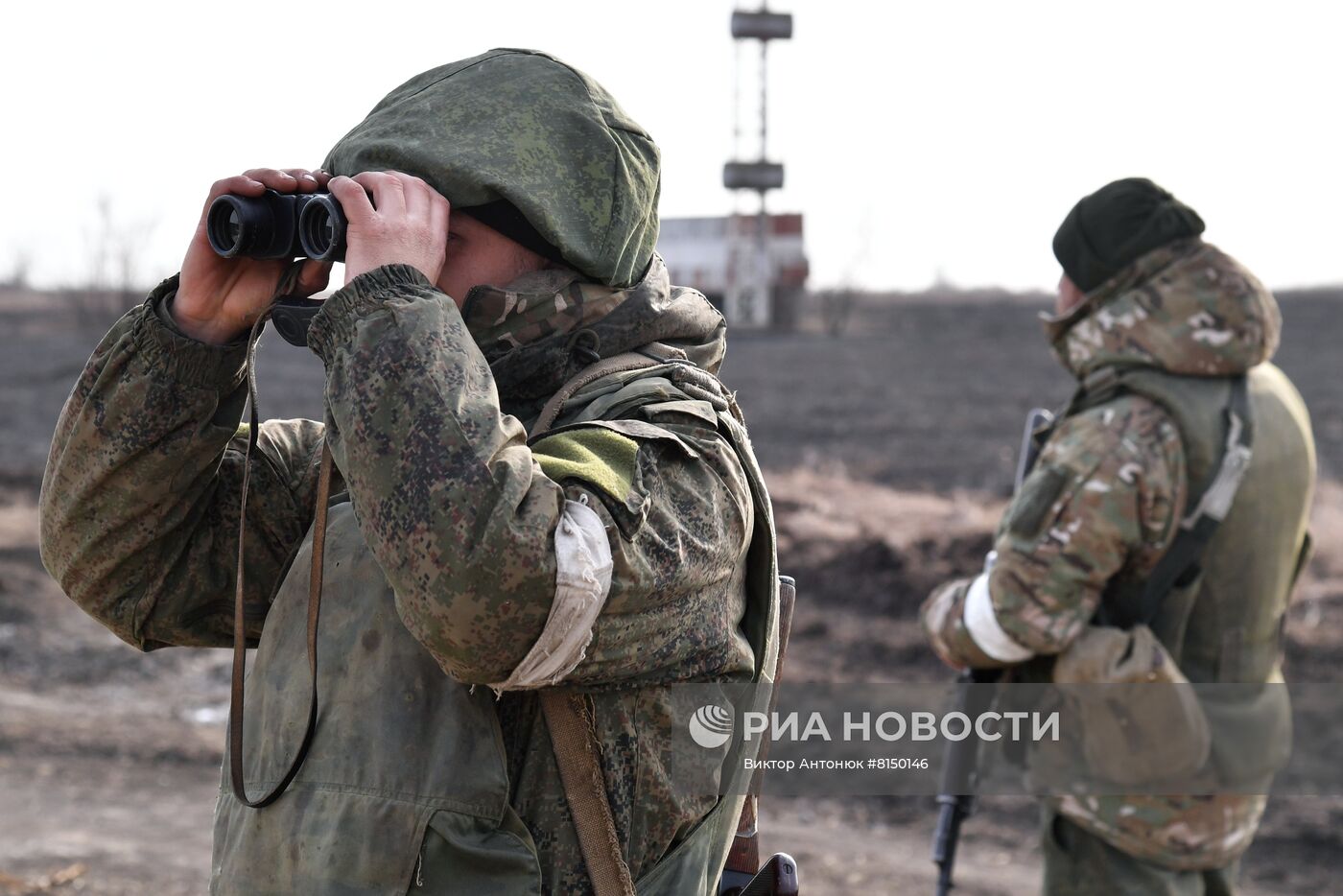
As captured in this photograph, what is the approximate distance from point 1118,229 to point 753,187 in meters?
25.2

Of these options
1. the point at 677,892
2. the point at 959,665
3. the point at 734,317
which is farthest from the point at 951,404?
the point at 677,892

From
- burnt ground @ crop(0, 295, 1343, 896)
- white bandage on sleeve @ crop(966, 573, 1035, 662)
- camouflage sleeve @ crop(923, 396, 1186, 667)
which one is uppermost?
camouflage sleeve @ crop(923, 396, 1186, 667)

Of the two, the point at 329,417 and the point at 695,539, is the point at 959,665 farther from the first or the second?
the point at 329,417

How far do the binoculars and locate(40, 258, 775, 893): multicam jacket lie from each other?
143 millimetres

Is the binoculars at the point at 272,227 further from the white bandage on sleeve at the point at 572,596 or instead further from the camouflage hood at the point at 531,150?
the white bandage on sleeve at the point at 572,596

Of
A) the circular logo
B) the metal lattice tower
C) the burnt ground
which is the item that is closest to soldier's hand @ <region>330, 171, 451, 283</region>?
the circular logo

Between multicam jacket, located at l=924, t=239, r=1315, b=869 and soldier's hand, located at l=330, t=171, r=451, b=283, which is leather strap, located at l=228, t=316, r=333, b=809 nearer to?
soldier's hand, located at l=330, t=171, r=451, b=283

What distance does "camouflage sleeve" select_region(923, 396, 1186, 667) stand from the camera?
11.0 ft

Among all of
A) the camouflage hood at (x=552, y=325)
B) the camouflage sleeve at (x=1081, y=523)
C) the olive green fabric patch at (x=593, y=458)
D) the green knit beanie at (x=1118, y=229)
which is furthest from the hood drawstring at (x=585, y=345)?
the green knit beanie at (x=1118, y=229)

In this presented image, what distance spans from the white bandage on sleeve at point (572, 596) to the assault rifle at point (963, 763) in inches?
96.1

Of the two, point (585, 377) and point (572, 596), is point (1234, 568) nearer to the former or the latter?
point (585, 377)

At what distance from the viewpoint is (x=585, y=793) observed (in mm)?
1733

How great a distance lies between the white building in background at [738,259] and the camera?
2891 centimetres

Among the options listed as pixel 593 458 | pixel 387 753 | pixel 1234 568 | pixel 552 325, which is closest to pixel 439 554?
pixel 593 458
